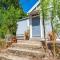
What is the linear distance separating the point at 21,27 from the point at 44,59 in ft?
43.2

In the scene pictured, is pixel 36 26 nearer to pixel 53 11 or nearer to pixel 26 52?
pixel 26 52

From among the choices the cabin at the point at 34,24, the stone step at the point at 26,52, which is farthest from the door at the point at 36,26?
the stone step at the point at 26,52

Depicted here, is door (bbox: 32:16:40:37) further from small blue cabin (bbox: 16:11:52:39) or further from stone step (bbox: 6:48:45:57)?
stone step (bbox: 6:48:45:57)

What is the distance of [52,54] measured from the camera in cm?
1264

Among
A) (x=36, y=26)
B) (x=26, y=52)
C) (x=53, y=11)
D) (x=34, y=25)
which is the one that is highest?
(x=53, y=11)

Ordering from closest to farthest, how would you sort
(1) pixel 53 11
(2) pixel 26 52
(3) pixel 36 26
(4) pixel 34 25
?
1. (1) pixel 53 11
2. (2) pixel 26 52
3. (3) pixel 36 26
4. (4) pixel 34 25

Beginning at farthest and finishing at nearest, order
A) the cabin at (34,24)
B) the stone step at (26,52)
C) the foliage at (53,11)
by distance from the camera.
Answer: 1. the cabin at (34,24)
2. the stone step at (26,52)
3. the foliage at (53,11)

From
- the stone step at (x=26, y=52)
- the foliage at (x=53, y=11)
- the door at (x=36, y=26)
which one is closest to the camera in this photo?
the foliage at (x=53, y=11)

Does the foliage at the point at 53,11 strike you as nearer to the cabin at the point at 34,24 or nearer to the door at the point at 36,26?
the cabin at the point at 34,24

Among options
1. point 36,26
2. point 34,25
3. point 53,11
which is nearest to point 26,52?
point 53,11

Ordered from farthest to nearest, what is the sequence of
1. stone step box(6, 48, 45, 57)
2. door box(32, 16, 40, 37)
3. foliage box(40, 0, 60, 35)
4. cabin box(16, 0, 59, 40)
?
door box(32, 16, 40, 37)
cabin box(16, 0, 59, 40)
stone step box(6, 48, 45, 57)
foliage box(40, 0, 60, 35)

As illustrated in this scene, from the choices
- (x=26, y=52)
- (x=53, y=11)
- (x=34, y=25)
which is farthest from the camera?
(x=34, y=25)

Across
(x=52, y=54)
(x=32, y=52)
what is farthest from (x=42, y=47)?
(x=52, y=54)

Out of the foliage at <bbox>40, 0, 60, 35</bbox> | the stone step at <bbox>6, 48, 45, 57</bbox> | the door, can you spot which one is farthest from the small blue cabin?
the foliage at <bbox>40, 0, 60, 35</bbox>
